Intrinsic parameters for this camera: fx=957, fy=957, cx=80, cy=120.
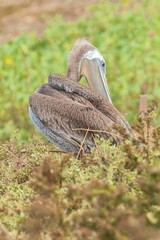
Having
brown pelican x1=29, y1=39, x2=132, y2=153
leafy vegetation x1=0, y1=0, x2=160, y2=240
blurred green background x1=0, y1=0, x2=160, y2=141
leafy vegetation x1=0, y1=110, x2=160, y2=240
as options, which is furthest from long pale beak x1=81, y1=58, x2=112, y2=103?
leafy vegetation x1=0, y1=110, x2=160, y2=240

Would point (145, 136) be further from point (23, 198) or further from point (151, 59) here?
point (151, 59)

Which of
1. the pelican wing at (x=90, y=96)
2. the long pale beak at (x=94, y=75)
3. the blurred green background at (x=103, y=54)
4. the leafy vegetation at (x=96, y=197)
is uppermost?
the leafy vegetation at (x=96, y=197)

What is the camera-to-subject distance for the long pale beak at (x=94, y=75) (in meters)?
8.38

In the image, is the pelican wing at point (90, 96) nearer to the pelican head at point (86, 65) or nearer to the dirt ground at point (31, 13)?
the pelican head at point (86, 65)

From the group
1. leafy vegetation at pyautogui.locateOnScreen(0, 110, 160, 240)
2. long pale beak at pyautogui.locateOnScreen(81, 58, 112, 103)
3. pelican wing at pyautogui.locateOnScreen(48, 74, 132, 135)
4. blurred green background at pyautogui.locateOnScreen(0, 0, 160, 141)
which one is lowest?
blurred green background at pyautogui.locateOnScreen(0, 0, 160, 141)

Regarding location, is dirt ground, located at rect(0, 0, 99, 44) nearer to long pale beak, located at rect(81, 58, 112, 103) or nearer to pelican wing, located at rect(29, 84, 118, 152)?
long pale beak, located at rect(81, 58, 112, 103)

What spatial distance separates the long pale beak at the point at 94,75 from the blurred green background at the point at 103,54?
1833 millimetres

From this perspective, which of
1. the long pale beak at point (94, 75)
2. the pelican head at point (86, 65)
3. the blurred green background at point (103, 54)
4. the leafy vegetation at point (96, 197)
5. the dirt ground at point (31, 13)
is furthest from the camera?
the dirt ground at point (31, 13)

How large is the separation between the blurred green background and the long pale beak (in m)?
1.83

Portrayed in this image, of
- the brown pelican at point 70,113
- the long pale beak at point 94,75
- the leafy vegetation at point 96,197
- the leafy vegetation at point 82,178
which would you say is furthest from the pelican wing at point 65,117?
the leafy vegetation at point 96,197

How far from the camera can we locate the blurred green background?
11.9 m

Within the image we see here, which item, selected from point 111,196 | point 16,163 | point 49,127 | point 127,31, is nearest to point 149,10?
point 127,31

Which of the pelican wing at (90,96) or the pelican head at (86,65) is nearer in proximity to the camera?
the pelican wing at (90,96)

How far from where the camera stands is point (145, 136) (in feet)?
16.7
